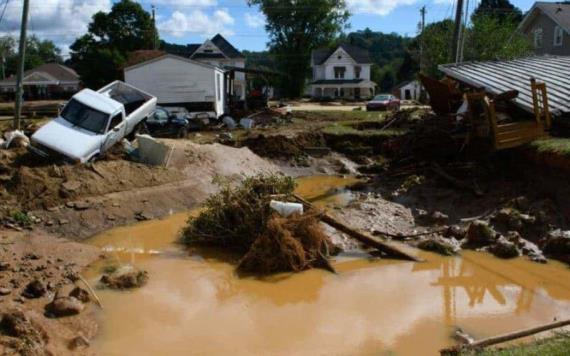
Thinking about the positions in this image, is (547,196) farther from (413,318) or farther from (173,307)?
(173,307)

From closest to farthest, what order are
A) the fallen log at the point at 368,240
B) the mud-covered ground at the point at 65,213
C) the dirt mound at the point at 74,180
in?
the mud-covered ground at the point at 65,213
the fallen log at the point at 368,240
the dirt mound at the point at 74,180

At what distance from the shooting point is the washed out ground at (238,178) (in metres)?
12.0

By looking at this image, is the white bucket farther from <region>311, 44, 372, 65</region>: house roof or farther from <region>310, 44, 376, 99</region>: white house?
<region>311, 44, 372, 65</region>: house roof

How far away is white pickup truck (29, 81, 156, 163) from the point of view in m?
15.9

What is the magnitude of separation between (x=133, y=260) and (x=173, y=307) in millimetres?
2787

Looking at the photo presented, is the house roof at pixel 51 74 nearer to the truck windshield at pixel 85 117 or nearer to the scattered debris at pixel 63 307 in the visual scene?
the truck windshield at pixel 85 117

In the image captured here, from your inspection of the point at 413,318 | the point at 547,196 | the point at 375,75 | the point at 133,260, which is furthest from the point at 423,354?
the point at 375,75

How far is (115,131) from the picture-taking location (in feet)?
57.2

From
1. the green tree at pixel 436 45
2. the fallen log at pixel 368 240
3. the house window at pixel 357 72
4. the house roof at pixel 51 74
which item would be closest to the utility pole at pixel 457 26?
the green tree at pixel 436 45

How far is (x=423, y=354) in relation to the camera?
7.90 meters

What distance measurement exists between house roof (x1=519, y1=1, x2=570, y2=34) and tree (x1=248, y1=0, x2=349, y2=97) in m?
26.7

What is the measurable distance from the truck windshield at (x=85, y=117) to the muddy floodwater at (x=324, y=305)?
5437 millimetres

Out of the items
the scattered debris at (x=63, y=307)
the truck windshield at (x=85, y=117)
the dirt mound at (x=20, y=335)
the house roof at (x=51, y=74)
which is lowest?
the scattered debris at (x=63, y=307)

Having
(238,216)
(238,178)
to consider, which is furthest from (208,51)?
(238,216)
